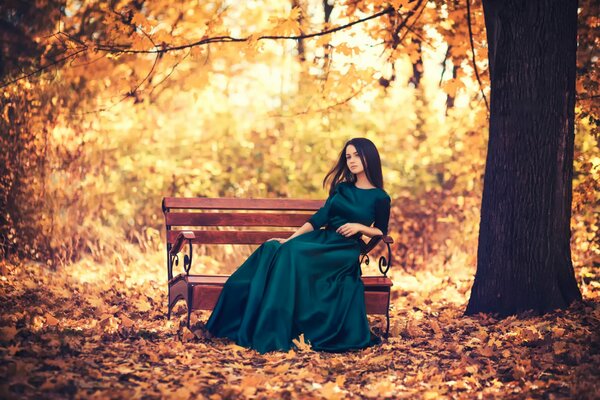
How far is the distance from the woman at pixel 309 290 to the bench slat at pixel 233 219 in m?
0.83

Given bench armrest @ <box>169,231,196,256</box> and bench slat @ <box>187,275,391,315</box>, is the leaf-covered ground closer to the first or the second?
bench slat @ <box>187,275,391,315</box>

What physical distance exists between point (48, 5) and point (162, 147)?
2.59 m

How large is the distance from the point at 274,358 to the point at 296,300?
0.54m

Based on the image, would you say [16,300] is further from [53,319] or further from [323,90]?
[323,90]

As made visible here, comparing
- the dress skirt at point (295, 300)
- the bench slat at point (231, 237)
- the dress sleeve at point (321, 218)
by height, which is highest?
the dress sleeve at point (321, 218)

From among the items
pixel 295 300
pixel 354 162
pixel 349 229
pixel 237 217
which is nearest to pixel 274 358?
pixel 295 300

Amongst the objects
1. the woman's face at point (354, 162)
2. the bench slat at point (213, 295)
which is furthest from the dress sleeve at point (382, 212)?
the bench slat at point (213, 295)

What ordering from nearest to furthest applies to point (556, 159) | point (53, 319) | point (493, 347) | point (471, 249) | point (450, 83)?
point (493, 347)
point (53, 319)
point (556, 159)
point (450, 83)
point (471, 249)

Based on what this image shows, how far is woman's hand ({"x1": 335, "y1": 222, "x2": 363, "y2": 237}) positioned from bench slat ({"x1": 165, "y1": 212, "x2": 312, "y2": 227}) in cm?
103

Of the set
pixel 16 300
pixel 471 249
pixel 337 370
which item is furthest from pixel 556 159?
pixel 16 300

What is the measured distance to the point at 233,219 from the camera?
621 cm

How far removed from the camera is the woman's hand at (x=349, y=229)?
206 inches

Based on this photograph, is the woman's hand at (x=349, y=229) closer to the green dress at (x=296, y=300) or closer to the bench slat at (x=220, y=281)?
the green dress at (x=296, y=300)

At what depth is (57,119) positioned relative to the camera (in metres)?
8.38
